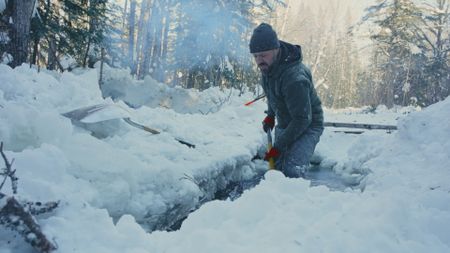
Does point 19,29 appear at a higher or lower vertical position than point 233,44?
higher

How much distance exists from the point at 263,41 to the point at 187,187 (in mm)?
1852

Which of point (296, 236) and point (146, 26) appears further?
point (146, 26)

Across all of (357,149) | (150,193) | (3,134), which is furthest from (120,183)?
(357,149)

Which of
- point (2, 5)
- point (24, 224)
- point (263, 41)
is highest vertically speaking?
point (2, 5)

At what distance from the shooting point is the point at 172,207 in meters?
4.35

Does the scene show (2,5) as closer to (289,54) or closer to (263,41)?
(263,41)

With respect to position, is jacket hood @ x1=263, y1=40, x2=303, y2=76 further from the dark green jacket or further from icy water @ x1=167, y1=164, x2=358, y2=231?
icy water @ x1=167, y1=164, x2=358, y2=231

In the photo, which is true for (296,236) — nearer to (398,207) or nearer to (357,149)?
(398,207)

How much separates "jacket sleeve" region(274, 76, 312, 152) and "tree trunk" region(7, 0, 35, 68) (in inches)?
195

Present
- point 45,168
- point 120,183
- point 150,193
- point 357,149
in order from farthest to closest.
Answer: point 357,149 → point 150,193 → point 120,183 → point 45,168

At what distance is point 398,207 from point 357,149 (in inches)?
275

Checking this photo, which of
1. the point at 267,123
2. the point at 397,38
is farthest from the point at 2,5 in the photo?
the point at 397,38

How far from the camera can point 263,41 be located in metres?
3.92

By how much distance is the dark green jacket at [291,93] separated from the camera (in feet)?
12.8
